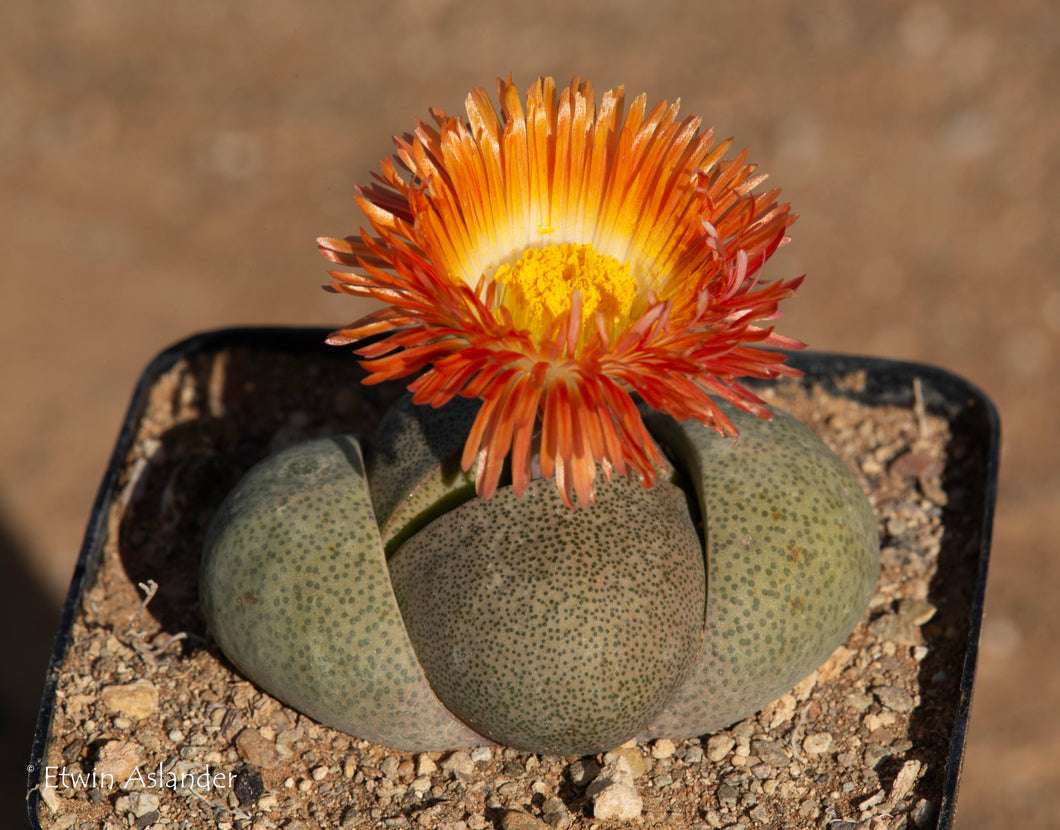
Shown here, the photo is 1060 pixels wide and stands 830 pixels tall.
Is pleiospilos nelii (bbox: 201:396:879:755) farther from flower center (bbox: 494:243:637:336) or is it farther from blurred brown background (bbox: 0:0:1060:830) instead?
blurred brown background (bbox: 0:0:1060:830)

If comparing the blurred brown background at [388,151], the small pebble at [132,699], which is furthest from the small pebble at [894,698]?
the blurred brown background at [388,151]

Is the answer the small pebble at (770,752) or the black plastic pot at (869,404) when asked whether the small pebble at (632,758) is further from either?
the black plastic pot at (869,404)

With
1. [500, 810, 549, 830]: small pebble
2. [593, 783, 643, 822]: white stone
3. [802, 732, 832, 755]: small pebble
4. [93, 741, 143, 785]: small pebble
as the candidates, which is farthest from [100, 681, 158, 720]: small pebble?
[802, 732, 832, 755]: small pebble

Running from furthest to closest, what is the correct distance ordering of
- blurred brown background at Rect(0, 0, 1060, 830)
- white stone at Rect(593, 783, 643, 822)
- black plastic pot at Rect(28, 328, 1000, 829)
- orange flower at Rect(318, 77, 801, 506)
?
blurred brown background at Rect(0, 0, 1060, 830), black plastic pot at Rect(28, 328, 1000, 829), white stone at Rect(593, 783, 643, 822), orange flower at Rect(318, 77, 801, 506)

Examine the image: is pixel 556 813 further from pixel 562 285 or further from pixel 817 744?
pixel 562 285

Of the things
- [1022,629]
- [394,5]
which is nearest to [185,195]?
[394,5]

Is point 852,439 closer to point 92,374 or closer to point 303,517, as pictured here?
point 303,517
